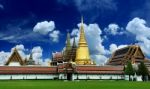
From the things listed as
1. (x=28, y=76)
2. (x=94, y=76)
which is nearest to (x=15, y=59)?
(x=28, y=76)

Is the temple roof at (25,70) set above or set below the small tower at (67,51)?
below

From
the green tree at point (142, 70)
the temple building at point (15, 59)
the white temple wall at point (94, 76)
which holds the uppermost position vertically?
the temple building at point (15, 59)

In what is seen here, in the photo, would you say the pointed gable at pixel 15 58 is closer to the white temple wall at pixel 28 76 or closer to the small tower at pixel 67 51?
the white temple wall at pixel 28 76

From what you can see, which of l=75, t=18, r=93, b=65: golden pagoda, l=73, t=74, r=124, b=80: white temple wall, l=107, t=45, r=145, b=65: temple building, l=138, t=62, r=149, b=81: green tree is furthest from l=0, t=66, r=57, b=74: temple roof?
l=107, t=45, r=145, b=65: temple building

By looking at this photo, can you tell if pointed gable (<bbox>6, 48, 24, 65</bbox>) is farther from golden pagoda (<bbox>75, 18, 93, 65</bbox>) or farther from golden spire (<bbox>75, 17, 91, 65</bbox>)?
golden spire (<bbox>75, 17, 91, 65</bbox>)

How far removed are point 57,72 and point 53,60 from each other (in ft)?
106

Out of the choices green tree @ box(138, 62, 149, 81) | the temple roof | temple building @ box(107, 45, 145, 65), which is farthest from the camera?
temple building @ box(107, 45, 145, 65)

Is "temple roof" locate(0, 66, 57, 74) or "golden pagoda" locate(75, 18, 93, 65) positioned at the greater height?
"golden pagoda" locate(75, 18, 93, 65)

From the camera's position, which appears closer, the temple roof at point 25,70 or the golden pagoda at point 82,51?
the temple roof at point 25,70

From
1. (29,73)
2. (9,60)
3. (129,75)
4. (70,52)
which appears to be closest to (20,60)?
(9,60)

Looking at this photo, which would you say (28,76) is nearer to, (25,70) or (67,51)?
(25,70)

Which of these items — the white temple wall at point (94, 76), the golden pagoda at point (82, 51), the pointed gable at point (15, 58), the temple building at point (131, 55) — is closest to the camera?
the white temple wall at point (94, 76)

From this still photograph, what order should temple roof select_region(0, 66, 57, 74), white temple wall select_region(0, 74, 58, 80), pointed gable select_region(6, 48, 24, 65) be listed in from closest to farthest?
white temple wall select_region(0, 74, 58, 80) → temple roof select_region(0, 66, 57, 74) → pointed gable select_region(6, 48, 24, 65)

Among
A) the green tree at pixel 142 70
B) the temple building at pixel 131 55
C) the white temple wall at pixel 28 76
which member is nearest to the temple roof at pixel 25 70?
the white temple wall at pixel 28 76
